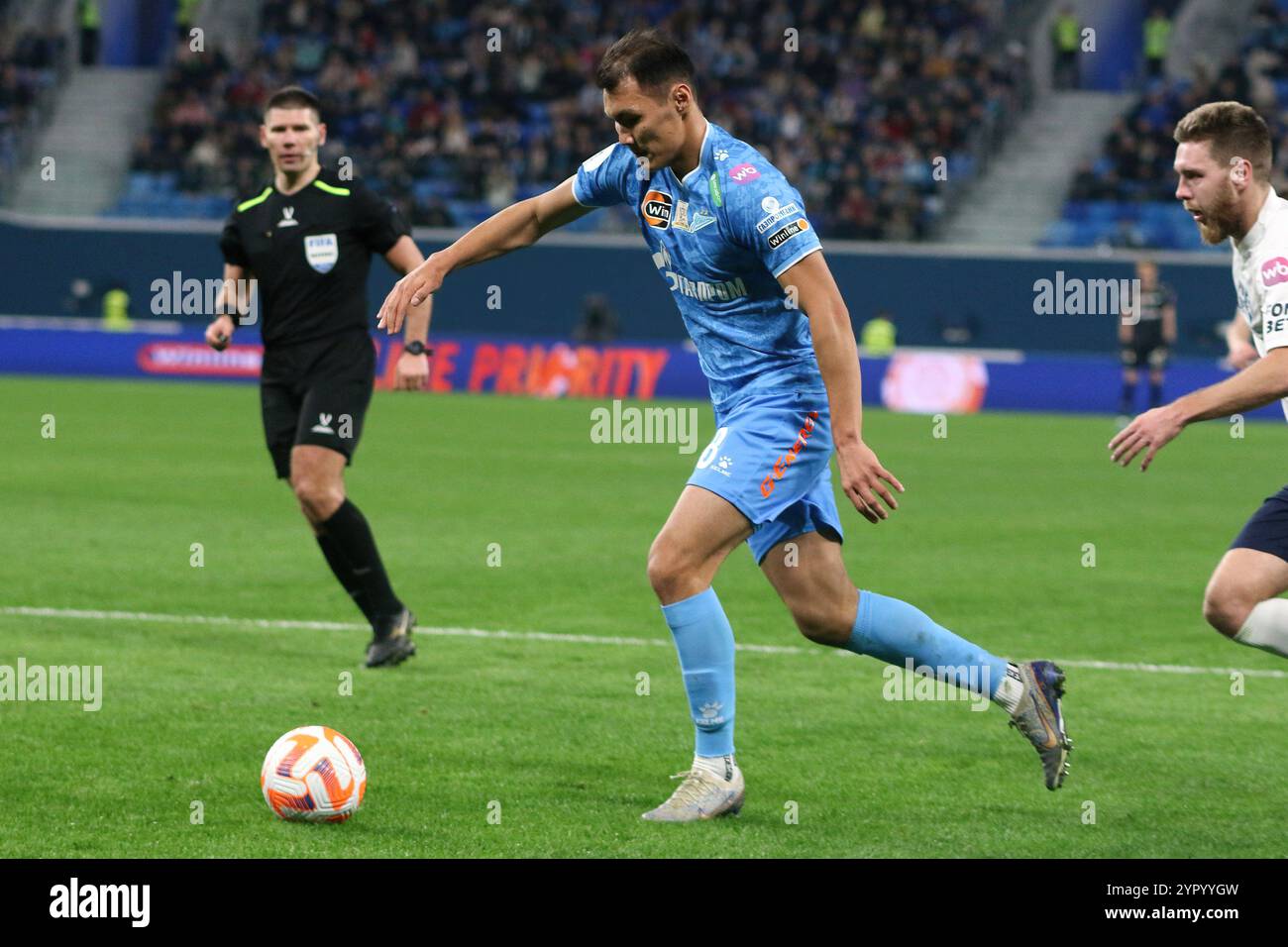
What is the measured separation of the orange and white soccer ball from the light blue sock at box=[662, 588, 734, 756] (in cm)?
104

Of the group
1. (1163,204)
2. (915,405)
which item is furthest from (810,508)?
(1163,204)

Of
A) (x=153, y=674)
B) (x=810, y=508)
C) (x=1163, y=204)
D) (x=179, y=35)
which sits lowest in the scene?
(x=153, y=674)

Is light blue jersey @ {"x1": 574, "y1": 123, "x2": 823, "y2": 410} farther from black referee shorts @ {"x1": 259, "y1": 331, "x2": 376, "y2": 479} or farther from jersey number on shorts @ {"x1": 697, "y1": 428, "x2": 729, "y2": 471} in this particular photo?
black referee shorts @ {"x1": 259, "y1": 331, "x2": 376, "y2": 479}

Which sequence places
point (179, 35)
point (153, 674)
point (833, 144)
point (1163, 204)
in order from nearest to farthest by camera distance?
point (153, 674)
point (1163, 204)
point (833, 144)
point (179, 35)

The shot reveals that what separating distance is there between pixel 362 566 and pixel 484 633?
0.95 meters

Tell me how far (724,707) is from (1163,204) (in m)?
27.6

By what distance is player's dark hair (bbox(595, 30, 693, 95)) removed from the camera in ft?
18.3

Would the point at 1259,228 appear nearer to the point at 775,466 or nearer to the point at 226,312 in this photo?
the point at 775,466

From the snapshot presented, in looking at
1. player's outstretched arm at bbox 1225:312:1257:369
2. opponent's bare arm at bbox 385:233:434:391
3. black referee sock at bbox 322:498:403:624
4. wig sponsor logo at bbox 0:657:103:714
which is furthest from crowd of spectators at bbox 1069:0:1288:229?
wig sponsor logo at bbox 0:657:103:714

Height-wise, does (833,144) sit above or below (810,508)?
above

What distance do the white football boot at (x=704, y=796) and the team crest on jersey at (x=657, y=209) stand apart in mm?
1667

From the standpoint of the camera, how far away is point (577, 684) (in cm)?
801

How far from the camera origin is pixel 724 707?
5.90 meters

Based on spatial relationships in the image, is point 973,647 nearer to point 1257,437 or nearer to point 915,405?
point 1257,437
